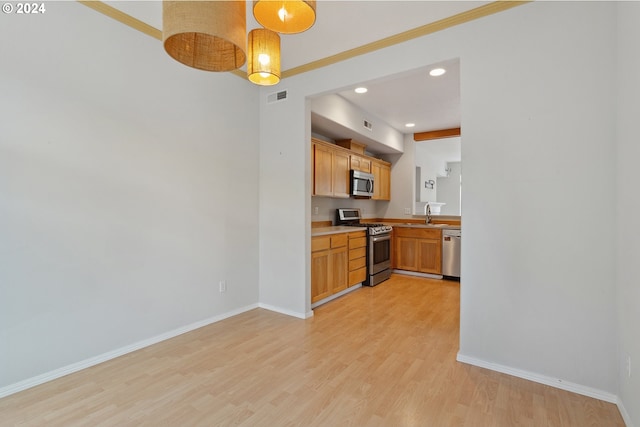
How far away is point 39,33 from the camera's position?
2146 mm

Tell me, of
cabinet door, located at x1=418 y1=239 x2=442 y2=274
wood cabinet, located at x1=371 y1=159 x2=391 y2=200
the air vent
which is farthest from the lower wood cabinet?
the air vent

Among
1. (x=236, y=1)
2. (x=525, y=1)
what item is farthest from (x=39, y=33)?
(x=525, y=1)

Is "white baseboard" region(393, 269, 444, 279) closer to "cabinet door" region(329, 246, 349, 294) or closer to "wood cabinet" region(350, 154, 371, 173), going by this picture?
"cabinet door" region(329, 246, 349, 294)

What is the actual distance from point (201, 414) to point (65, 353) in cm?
126

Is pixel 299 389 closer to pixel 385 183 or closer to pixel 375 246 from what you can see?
pixel 375 246

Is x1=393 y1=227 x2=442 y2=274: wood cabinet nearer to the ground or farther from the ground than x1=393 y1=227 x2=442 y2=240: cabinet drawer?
nearer to the ground

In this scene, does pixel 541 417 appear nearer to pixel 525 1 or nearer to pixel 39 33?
pixel 525 1

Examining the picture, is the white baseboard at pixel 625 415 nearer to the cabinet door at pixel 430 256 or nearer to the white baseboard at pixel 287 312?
the white baseboard at pixel 287 312

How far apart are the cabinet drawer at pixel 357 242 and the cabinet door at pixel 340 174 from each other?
2.49 feet

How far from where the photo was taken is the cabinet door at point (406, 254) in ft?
18.6

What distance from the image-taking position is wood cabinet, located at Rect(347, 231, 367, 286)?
4.54m

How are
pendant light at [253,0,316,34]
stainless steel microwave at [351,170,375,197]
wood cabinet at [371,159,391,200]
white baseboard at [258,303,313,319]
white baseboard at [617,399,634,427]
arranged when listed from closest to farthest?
1. pendant light at [253,0,316,34]
2. white baseboard at [617,399,634,427]
3. white baseboard at [258,303,313,319]
4. stainless steel microwave at [351,170,375,197]
5. wood cabinet at [371,159,391,200]

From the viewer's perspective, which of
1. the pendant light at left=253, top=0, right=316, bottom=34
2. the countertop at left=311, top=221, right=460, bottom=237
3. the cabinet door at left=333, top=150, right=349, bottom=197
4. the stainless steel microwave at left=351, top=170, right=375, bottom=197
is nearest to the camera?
the pendant light at left=253, top=0, right=316, bottom=34

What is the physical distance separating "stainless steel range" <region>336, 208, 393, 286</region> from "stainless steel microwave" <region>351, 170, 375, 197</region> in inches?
15.8
